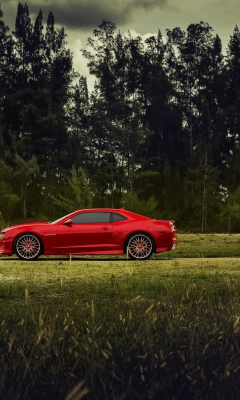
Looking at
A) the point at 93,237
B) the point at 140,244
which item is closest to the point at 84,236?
the point at 93,237

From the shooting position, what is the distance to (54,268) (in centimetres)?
1473

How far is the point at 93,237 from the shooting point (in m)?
17.5

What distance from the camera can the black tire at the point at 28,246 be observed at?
17.6m

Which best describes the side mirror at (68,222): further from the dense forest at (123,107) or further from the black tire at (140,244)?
the dense forest at (123,107)

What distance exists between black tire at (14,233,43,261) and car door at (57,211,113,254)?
0.55 metres

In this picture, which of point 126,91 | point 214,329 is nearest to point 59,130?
point 126,91

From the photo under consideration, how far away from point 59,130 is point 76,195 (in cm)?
2402

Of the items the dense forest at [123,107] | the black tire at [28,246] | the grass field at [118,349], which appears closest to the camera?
the grass field at [118,349]

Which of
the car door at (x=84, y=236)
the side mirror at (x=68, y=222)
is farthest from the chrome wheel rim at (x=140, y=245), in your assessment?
the side mirror at (x=68, y=222)

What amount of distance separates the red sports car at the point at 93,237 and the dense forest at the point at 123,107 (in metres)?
31.1

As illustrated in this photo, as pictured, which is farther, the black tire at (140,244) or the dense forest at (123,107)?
the dense forest at (123,107)

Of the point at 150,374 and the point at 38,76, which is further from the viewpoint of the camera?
the point at 38,76

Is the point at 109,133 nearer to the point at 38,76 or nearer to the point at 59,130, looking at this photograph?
the point at 59,130

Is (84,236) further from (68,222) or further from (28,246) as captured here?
(28,246)
